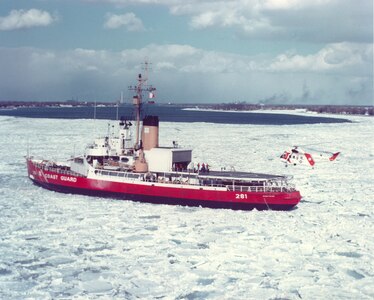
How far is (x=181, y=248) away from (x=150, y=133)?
35.0 ft

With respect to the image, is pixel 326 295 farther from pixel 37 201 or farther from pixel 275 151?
pixel 275 151

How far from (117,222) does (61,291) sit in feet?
24.1

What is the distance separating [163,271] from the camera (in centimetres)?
1410

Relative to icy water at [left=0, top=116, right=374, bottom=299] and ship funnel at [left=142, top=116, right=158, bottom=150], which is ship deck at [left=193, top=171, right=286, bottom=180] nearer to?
icy water at [left=0, top=116, right=374, bottom=299]

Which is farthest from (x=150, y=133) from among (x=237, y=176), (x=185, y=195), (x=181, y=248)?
(x=181, y=248)

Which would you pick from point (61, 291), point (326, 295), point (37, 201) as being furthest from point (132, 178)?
point (326, 295)

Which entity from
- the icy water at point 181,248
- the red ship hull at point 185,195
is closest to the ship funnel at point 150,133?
the red ship hull at point 185,195

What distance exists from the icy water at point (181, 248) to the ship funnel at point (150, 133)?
3660 millimetres

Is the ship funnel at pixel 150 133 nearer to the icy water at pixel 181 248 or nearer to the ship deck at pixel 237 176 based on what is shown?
the ship deck at pixel 237 176

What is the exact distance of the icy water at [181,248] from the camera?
12.9 metres

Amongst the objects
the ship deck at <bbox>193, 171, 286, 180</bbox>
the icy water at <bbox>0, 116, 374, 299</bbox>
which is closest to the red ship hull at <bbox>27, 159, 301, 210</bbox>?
the icy water at <bbox>0, 116, 374, 299</bbox>

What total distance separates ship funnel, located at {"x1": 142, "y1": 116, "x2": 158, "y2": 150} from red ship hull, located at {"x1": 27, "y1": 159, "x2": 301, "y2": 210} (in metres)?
2.77

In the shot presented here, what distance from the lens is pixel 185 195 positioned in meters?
23.3

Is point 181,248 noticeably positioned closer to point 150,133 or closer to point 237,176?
point 237,176
